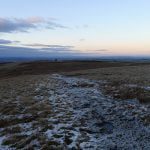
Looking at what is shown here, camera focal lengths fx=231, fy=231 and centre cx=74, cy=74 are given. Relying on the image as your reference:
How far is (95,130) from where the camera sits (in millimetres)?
13047

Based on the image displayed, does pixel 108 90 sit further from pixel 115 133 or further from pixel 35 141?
pixel 35 141

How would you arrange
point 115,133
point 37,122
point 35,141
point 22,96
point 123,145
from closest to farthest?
1. point 123,145
2. point 35,141
3. point 115,133
4. point 37,122
5. point 22,96

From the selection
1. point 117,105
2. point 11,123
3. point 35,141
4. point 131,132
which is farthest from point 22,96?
point 131,132

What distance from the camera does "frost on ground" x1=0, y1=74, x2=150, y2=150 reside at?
11391 mm

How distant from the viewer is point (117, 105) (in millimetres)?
17719

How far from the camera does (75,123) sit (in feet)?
45.8

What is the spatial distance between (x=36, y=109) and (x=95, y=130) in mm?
6494

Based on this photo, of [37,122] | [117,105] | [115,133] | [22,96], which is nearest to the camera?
[115,133]

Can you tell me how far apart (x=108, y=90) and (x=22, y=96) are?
873 cm

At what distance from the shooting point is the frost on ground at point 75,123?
11.4 metres

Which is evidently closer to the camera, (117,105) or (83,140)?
(83,140)

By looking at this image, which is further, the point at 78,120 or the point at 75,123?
the point at 78,120

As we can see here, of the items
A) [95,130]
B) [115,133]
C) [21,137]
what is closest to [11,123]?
[21,137]

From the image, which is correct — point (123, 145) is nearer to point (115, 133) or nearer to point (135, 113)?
point (115, 133)
